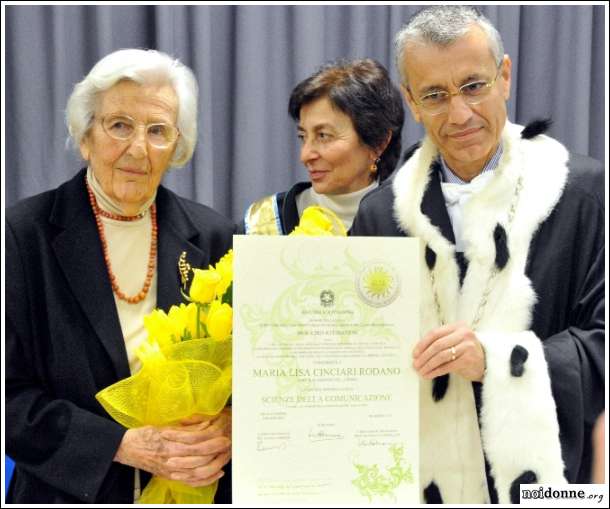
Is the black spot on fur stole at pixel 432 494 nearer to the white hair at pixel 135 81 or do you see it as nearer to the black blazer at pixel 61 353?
the black blazer at pixel 61 353

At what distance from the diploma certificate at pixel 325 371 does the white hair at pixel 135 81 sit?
21.5 inches

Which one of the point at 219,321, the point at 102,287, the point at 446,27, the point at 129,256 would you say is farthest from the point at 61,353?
the point at 446,27

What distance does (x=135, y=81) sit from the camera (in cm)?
168

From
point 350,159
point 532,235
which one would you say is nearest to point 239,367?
point 532,235

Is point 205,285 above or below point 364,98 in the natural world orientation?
below

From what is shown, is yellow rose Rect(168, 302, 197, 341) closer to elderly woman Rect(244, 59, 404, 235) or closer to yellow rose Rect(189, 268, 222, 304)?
yellow rose Rect(189, 268, 222, 304)

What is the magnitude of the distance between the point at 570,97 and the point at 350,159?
1.15 meters

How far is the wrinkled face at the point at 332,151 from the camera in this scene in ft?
7.48

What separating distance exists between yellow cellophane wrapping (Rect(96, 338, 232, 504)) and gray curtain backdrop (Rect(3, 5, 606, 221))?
1.37 m

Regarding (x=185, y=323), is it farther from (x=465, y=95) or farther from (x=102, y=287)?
(x=465, y=95)

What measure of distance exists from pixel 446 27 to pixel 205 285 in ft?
2.27

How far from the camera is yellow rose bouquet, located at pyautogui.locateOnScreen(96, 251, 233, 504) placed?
142cm

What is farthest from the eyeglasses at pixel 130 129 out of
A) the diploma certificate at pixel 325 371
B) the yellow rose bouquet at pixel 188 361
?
the diploma certificate at pixel 325 371
